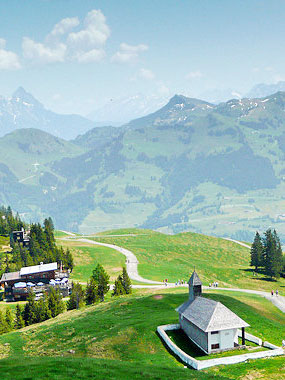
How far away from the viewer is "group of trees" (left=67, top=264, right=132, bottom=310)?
8451 centimetres

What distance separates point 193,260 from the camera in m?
156

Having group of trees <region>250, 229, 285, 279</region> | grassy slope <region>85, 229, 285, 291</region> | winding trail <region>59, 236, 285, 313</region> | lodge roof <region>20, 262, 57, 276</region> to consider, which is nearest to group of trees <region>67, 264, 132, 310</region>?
winding trail <region>59, 236, 285, 313</region>

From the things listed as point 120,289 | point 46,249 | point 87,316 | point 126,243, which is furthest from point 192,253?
point 87,316

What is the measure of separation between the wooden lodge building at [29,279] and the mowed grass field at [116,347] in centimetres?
3066

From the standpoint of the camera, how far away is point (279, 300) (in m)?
95.2

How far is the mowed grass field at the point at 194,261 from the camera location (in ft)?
406

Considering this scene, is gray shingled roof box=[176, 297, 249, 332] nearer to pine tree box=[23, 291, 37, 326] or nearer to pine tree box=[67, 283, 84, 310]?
pine tree box=[67, 283, 84, 310]

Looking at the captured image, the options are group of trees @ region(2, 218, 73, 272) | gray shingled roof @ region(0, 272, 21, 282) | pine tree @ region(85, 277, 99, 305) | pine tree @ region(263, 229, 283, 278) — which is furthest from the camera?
pine tree @ region(263, 229, 283, 278)

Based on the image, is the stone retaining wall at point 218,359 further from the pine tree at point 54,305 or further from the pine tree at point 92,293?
the pine tree at point 92,293

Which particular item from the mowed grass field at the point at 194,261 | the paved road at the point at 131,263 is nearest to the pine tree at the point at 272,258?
the mowed grass field at the point at 194,261

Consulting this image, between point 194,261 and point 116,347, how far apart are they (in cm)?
10764

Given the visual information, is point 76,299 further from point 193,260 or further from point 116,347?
point 193,260

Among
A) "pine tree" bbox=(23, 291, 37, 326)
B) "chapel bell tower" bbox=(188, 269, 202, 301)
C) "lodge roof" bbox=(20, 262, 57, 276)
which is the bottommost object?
"pine tree" bbox=(23, 291, 37, 326)

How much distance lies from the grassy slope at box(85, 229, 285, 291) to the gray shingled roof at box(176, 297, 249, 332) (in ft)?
222
